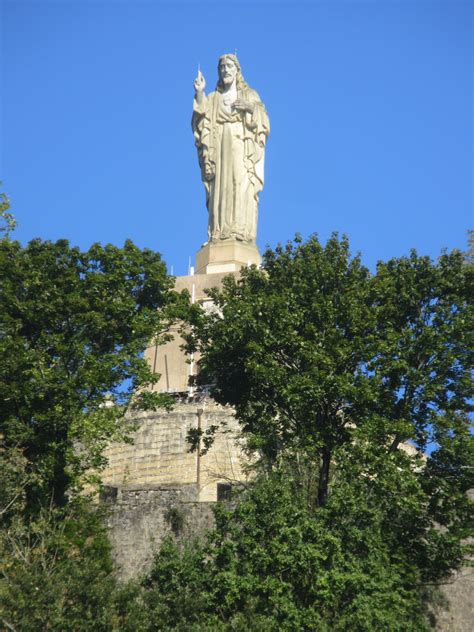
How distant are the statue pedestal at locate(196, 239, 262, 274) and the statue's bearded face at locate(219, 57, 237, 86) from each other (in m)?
5.71

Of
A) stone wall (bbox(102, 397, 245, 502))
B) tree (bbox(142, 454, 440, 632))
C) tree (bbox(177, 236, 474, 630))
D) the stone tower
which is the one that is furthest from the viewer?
stone wall (bbox(102, 397, 245, 502))

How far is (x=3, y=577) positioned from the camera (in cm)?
2484

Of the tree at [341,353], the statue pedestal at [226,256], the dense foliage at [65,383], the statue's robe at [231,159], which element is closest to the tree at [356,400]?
the tree at [341,353]

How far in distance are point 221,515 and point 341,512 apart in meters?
2.46

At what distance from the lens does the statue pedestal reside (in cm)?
3988

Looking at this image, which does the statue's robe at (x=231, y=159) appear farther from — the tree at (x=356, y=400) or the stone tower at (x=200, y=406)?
the tree at (x=356, y=400)

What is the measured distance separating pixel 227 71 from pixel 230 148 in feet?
9.01

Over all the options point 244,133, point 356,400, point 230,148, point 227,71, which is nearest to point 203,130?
point 230,148

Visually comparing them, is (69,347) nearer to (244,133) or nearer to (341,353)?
(341,353)

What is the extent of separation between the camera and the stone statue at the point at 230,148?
136 feet

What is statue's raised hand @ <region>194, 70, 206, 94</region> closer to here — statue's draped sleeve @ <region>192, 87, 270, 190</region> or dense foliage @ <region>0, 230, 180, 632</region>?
statue's draped sleeve @ <region>192, 87, 270, 190</region>

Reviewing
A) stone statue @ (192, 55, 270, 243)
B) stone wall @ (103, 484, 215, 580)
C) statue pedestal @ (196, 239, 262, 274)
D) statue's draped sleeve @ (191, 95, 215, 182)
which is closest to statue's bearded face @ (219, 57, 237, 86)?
stone statue @ (192, 55, 270, 243)

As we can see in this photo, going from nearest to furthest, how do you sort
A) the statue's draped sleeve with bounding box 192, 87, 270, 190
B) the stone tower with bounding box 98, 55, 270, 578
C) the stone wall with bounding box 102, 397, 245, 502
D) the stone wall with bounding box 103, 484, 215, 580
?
the stone wall with bounding box 103, 484, 215, 580
the stone tower with bounding box 98, 55, 270, 578
the stone wall with bounding box 102, 397, 245, 502
the statue's draped sleeve with bounding box 192, 87, 270, 190

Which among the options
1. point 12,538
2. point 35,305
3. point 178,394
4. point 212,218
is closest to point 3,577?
point 12,538
